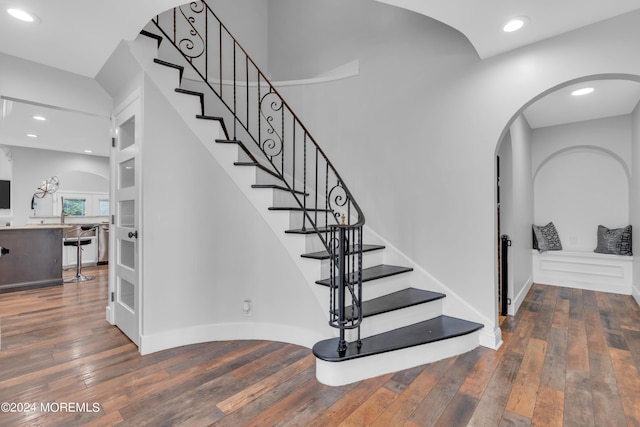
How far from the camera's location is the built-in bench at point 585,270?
4609 mm

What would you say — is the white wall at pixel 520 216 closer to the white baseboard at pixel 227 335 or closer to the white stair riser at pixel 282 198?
the white baseboard at pixel 227 335

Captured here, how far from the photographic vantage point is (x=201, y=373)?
90.4 inches

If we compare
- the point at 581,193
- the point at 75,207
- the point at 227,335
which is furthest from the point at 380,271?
the point at 75,207

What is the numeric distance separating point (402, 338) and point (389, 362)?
0.24 meters

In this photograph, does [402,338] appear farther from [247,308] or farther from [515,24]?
[515,24]

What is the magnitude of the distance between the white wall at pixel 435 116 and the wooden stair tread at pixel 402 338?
1.07 feet

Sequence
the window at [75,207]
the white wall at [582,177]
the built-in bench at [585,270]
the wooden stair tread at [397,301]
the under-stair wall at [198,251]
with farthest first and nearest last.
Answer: the window at [75,207] < the white wall at [582,177] < the built-in bench at [585,270] < the under-stair wall at [198,251] < the wooden stair tread at [397,301]

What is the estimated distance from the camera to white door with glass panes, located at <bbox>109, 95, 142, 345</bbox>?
2.73 metres

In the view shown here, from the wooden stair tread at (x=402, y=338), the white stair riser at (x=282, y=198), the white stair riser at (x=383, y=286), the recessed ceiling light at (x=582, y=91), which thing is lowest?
the wooden stair tread at (x=402, y=338)

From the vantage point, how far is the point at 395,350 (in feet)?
7.59

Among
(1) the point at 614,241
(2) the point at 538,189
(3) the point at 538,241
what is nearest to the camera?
(1) the point at 614,241

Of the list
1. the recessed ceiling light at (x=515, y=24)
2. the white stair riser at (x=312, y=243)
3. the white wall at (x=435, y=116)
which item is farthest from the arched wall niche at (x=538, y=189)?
the white stair riser at (x=312, y=243)

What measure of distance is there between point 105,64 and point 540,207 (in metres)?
6.87

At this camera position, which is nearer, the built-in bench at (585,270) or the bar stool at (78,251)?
the built-in bench at (585,270)
